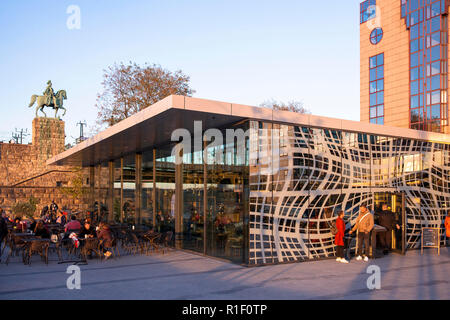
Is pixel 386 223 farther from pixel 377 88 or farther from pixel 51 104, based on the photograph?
pixel 51 104

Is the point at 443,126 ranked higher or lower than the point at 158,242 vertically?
higher

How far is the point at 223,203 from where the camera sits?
36.7ft

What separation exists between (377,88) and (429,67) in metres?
4.62

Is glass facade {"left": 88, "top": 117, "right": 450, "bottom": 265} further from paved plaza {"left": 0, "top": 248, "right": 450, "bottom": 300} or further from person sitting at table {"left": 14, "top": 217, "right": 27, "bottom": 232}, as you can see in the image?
person sitting at table {"left": 14, "top": 217, "right": 27, "bottom": 232}

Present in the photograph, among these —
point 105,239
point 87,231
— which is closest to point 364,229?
point 105,239

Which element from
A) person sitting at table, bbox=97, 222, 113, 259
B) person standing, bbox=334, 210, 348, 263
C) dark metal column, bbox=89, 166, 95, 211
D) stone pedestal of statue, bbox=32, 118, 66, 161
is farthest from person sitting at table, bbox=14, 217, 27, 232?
stone pedestal of statue, bbox=32, 118, 66, 161

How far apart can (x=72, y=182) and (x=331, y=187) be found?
25.1 meters

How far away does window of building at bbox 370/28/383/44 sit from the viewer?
28266 millimetres

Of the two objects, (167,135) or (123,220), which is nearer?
(167,135)

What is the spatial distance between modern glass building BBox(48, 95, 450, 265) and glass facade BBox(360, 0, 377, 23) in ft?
63.4
